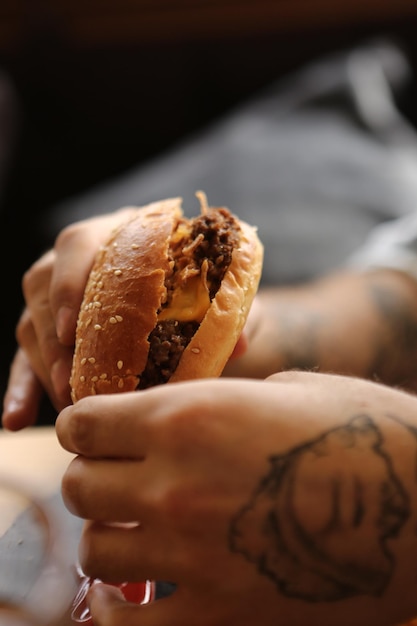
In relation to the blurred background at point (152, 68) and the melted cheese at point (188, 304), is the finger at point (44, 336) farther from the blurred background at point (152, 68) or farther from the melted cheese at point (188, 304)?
the blurred background at point (152, 68)

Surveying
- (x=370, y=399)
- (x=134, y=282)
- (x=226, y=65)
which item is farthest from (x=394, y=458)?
(x=226, y=65)

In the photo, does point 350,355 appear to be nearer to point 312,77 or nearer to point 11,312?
point 11,312

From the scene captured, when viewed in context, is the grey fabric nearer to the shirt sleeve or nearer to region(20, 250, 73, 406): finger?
the shirt sleeve

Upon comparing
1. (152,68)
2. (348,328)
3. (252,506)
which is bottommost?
(348,328)

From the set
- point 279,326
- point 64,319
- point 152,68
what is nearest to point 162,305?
point 64,319

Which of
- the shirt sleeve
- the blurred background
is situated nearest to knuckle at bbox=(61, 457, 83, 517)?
the shirt sleeve

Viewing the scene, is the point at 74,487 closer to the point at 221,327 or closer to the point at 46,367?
the point at 221,327

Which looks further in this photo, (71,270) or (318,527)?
(71,270)
